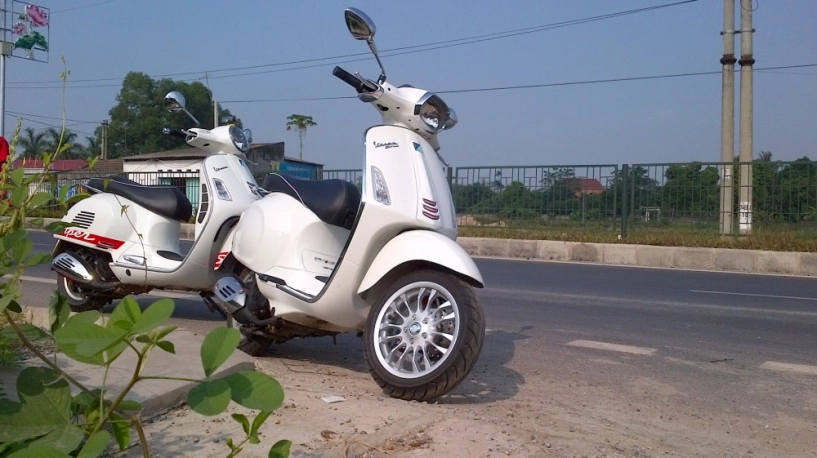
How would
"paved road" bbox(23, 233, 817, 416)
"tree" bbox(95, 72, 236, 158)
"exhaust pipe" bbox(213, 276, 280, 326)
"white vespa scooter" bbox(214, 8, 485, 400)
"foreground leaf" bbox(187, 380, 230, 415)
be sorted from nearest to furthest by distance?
"foreground leaf" bbox(187, 380, 230, 415)
"white vespa scooter" bbox(214, 8, 485, 400)
"exhaust pipe" bbox(213, 276, 280, 326)
"paved road" bbox(23, 233, 817, 416)
"tree" bbox(95, 72, 236, 158)

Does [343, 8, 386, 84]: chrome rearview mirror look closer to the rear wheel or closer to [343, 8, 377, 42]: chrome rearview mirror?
[343, 8, 377, 42]: chrome rearview mirror

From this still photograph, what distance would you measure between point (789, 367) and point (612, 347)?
118cm

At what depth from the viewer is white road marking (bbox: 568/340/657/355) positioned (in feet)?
18.6

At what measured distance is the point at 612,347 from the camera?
5.81 meters

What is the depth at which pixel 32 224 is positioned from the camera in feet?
6.83

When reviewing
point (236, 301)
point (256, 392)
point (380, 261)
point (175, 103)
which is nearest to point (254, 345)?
point (236, 301)

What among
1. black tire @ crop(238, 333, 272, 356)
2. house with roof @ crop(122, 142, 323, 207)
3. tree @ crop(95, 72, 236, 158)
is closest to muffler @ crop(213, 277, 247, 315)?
black tire @ crop(238, 333, 272, 356)

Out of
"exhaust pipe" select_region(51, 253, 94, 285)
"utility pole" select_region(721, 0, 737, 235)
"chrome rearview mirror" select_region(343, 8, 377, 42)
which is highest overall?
"utility pole" select_region(721, 0, 737, 235)

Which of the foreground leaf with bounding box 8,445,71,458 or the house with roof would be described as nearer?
the foreground leaf with bounding box 8,445,71,458

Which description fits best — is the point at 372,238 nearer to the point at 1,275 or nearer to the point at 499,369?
the point at 499,369

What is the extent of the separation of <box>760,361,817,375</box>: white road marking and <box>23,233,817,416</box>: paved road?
1cm

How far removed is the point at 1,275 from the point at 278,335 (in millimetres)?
2928

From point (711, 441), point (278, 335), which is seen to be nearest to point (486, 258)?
point (278, 335)

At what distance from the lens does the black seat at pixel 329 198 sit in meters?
4.62
